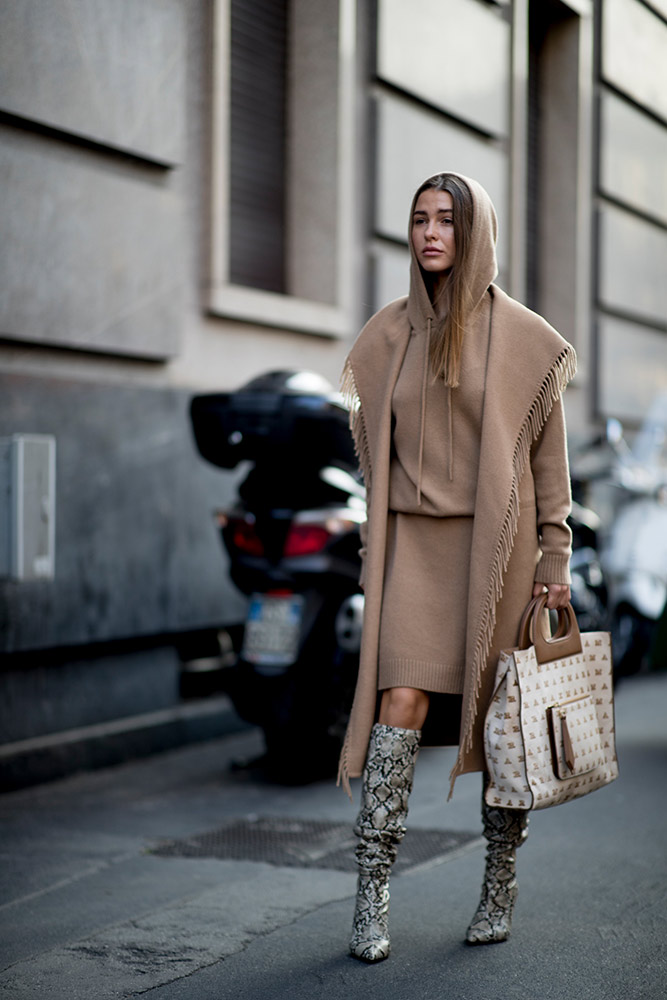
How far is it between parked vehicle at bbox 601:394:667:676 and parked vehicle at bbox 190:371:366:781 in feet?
10.6

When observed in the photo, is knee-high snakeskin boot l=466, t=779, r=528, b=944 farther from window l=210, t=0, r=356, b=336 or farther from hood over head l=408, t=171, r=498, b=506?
window l=210, t=0, r=356, b=336

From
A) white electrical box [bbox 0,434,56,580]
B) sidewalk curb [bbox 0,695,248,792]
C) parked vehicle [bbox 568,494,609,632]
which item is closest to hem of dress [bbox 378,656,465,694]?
white electrical box [bbox 0,434,56,580]

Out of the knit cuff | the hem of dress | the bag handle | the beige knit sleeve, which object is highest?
the beige knit sleeve

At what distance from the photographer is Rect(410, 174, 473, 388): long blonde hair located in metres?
3.52

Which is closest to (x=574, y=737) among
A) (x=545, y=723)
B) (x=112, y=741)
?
(x=545, y=723)

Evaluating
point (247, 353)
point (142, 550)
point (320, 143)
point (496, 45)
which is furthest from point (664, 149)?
point (142, 550)

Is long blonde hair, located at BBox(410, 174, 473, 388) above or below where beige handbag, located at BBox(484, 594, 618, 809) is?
above

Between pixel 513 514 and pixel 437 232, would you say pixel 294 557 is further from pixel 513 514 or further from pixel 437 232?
pixel 437 232

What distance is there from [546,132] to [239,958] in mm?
Result: 10101

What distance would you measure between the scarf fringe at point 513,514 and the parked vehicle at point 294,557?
2.08 m

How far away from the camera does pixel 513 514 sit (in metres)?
3.51

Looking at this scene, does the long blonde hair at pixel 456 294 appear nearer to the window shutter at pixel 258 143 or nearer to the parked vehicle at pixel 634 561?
the window shutter at pixel 258 143

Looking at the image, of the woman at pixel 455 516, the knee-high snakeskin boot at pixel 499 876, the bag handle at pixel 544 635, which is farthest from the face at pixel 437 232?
the knee-high snakeskin boot at pixel 499 876

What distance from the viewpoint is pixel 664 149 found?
13.8 meters
